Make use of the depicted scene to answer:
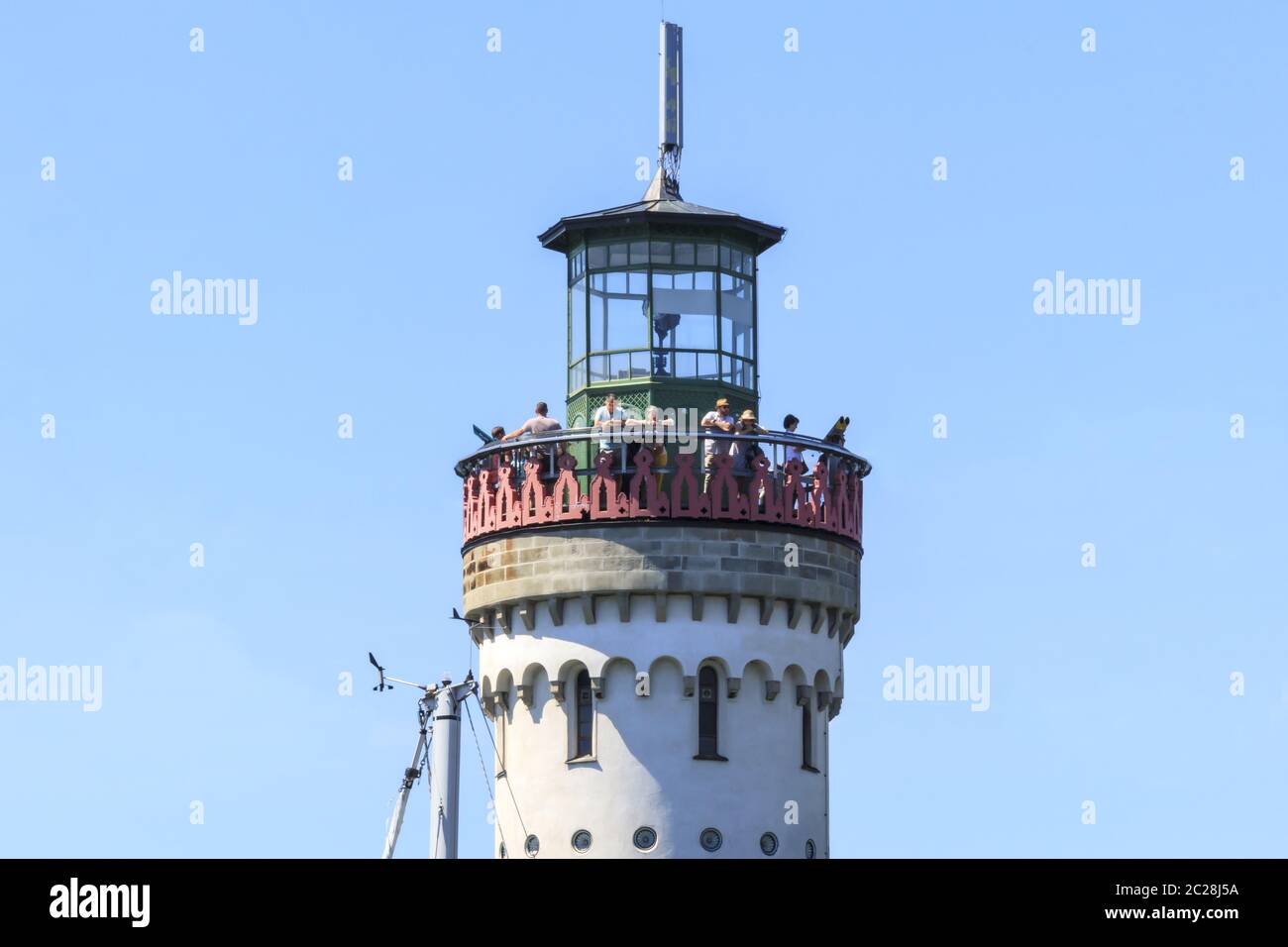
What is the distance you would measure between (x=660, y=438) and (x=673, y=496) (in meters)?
1.42

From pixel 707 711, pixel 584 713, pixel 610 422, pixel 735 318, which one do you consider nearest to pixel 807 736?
pixel 707 711

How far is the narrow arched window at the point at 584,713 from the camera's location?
84.6m

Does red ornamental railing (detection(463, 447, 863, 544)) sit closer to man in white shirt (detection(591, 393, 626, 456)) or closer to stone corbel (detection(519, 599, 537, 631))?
man in white shirt (detection(591, 393, 626, 456))

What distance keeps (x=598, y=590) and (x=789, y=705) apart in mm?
5122

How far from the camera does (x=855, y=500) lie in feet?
287

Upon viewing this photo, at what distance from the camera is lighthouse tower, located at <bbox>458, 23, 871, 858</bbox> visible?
83938mm

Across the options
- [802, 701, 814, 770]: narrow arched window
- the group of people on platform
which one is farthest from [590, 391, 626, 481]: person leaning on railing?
[802, 701, 814, 770]: narrow arched window

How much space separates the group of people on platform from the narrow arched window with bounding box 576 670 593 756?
466 cm

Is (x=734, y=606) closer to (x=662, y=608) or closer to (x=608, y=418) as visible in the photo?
(x=662, y=608)

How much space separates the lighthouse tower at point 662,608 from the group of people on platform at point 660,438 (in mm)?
66

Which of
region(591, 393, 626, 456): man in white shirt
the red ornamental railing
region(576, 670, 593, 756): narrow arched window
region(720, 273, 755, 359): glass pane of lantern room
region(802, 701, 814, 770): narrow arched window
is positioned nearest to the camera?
the red ornamental railing
